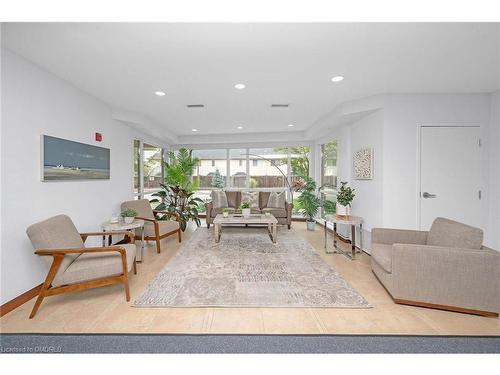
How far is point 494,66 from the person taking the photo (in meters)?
2.60

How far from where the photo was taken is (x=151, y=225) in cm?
404

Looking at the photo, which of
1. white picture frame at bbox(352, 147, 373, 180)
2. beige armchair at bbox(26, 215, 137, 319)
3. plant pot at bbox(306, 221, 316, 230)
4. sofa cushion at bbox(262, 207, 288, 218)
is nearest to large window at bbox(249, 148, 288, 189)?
sofa cushion at bbox(262, 207, 288, 218)

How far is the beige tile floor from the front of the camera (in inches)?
76.5

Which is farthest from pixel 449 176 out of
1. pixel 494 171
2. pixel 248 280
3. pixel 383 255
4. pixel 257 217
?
pixel 248 280

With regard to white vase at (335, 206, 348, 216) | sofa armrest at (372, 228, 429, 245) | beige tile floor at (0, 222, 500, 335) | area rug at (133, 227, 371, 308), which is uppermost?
white vase at (335, 206, 348, 216)

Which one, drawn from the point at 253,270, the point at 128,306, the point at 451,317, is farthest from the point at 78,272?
the point at 451,317

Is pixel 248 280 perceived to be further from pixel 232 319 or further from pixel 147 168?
pixel 147 168

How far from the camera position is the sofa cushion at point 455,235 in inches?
87.7

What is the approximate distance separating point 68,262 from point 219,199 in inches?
156

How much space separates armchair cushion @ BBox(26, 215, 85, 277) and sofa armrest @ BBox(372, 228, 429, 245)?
3.43 meters

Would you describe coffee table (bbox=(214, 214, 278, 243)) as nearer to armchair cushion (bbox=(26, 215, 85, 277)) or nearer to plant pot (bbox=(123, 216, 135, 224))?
plant pot (bbox=(123, 216, 135, 224))

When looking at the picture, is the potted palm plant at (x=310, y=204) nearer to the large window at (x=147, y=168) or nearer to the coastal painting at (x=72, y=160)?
the large window at (x=147, y=168)

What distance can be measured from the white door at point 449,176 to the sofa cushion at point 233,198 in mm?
4110

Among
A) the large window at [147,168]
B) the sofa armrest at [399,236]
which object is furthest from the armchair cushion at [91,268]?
the sofa armrest at [399,236]
